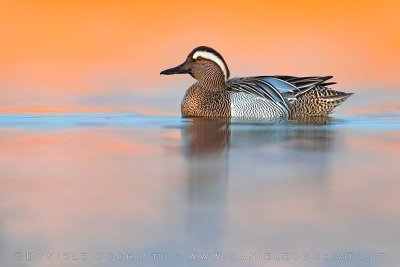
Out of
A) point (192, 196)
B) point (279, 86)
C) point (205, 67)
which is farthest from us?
point (205, 67)

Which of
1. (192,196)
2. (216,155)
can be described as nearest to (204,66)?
(216,155)

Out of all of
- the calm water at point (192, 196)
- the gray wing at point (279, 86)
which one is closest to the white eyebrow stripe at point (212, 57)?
the gray wing at point (279, 86)

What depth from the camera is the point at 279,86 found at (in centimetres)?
1089

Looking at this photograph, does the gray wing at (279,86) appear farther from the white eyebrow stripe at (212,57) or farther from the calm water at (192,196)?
the calm water at (192,196)

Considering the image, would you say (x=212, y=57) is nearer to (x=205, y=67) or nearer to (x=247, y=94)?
(x=205, y=67)

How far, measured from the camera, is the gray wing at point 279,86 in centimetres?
1068

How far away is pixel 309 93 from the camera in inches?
432

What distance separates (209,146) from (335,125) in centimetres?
343

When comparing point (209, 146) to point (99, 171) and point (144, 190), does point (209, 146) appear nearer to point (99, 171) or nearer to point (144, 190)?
point (99, 171)

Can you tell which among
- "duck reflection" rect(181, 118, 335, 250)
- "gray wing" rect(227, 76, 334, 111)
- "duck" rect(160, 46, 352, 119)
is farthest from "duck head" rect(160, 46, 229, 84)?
"duck reflection" rect(181, 118, 335, 250)

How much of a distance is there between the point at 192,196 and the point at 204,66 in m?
7.94

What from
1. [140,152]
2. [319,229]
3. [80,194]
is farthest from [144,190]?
[140,152]

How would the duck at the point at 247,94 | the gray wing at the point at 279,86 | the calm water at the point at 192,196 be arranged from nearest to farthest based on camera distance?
1. the calm water at the point at 192,196
2. the duck at the point at 247,94
3. the gray wing at the point at 279,86

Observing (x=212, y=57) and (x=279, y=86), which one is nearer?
(x=279, y=86)
